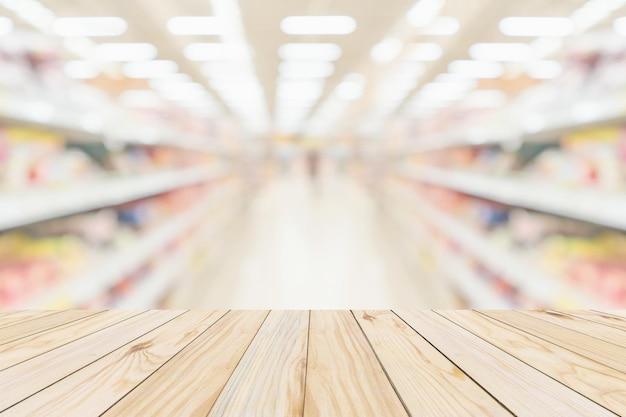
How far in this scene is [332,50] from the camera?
504 centimetres

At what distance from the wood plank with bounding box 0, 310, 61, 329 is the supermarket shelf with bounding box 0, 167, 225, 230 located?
0.86 ft

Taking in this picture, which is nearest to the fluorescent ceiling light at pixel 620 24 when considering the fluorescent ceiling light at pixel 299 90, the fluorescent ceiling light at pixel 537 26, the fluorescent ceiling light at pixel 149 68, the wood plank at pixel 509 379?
the fluorescent ceiling light at pixel 537 26

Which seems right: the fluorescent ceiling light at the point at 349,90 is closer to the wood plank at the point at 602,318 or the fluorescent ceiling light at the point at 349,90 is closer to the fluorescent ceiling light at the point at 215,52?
the fluorescent ceiling light at the point at 215,52

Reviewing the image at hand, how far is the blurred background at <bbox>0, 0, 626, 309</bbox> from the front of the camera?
6.09 feet

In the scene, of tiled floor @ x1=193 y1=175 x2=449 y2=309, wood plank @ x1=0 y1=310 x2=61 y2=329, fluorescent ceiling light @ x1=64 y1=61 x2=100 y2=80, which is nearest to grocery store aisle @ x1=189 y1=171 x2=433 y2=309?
tiled floor @ x1=193 y1=175 x2=449 y2=309

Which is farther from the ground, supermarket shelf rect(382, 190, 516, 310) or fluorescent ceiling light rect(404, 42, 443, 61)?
fluorescent ceiling light rect(404, 42, 443, 61)

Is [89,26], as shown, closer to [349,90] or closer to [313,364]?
[313,364]

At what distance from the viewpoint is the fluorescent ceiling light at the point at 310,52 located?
4869 mm

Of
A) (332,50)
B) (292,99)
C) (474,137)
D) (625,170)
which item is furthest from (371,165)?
(625,170)

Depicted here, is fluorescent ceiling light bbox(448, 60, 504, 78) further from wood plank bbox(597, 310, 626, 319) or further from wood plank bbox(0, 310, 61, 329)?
wood plank bbox(0, 310, 61, 329)

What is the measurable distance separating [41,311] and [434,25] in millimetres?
3979

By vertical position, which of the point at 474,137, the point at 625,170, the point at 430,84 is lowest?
the point at 625,170

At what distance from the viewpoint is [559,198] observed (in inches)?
73.0

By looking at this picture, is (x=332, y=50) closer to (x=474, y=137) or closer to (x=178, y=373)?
(x=474, y=137)
